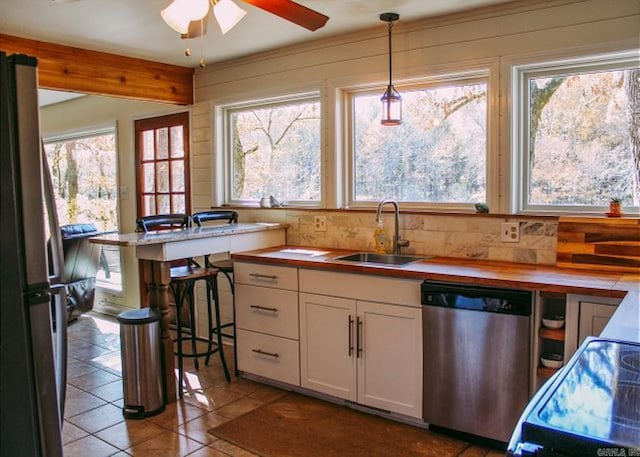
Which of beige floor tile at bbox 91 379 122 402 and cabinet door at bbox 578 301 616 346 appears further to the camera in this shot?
beige floor tile at bbox 91 379 122 402

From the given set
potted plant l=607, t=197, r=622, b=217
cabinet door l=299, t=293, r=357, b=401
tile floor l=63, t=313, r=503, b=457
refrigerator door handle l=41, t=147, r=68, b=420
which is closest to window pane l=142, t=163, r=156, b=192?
tile floor l=63, t=313, r=503, b=457

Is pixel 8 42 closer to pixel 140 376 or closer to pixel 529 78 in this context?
pixel 140 376

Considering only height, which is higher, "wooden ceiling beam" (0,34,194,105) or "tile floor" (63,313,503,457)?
"wooden ceiling beam" (0,34,194,105)

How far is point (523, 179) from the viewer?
301 cm

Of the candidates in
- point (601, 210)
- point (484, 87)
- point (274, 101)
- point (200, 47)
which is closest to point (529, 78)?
point (484, 87)

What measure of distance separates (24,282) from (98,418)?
1986mm

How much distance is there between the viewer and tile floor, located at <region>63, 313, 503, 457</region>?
8.78ft

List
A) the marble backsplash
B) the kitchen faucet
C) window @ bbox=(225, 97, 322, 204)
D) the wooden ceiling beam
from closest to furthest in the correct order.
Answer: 1. the marble backsplash
2. the kitchen faucet
3. the wooden ceiling beam
4. window @ bbox=(225, 97, 322, 204)

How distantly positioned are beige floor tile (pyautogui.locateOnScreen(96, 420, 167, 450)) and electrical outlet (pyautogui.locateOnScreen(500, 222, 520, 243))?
212 cm

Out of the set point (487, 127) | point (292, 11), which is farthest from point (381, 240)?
point (292, 11)

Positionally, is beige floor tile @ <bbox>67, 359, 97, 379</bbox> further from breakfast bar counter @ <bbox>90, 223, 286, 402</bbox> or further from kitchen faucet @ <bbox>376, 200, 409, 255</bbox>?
kitchen faucet @ <bbox>376, 200, 409, 255</bbox>

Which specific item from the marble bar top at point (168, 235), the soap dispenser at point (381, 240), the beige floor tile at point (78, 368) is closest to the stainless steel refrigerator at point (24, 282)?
the marble bar top at point (168, 235)

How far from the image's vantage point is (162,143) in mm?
4910

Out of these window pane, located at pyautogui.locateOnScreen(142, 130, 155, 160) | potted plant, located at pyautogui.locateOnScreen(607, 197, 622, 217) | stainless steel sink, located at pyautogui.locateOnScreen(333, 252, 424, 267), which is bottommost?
stainless steel sink, located at pyautogui.locateOnScreen(333, 252, 424, 267)
